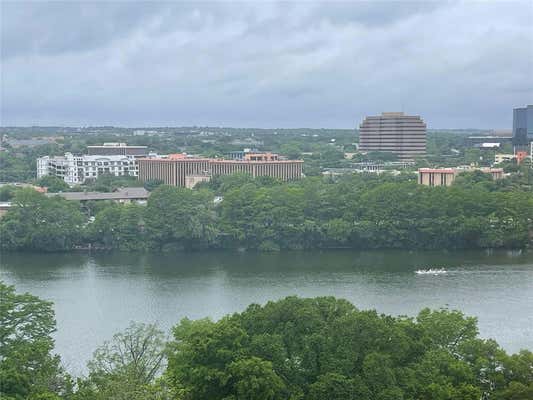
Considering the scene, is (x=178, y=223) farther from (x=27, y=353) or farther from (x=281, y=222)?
(x=27, y=353)

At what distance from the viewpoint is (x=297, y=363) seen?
12.3 metres

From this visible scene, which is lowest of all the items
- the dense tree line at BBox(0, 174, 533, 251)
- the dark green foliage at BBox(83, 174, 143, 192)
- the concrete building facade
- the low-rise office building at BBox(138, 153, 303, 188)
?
the dense tree line at BBox(0, 174, 533, 251)

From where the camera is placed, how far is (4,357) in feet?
42.4

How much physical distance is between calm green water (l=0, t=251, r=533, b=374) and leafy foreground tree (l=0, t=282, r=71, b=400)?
135 cm

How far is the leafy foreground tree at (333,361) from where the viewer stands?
11.5 metres

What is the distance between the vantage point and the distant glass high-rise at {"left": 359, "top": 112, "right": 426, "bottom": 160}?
71.0m

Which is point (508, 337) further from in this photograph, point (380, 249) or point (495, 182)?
point (495, 182)

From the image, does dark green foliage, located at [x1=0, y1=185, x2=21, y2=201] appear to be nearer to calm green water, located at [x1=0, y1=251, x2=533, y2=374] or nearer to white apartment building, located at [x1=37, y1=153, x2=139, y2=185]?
calm green water, located at [x1=0, y1=251, x2=533, y2=374]

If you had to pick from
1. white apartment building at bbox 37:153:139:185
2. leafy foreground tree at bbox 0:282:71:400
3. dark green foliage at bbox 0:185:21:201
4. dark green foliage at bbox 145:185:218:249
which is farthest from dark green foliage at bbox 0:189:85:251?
white apartment building at bbox 37:153:139:185

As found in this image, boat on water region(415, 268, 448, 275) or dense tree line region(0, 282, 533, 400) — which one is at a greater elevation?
dense tree line region(0, 282, 533, 400)

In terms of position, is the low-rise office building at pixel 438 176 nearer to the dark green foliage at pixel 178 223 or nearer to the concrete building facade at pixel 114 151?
the dark green foliage at pixel 178 223

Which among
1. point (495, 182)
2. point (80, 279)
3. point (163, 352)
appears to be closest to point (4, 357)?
point (163, 352)

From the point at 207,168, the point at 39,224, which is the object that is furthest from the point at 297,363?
the point at 207,168

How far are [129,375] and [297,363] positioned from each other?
2238 millimetres
